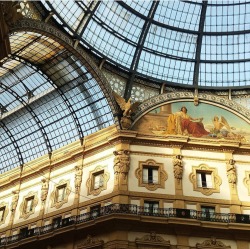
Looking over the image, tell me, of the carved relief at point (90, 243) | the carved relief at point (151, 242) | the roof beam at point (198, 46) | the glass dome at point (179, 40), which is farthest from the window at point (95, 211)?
the roof beam at point (198, 46)

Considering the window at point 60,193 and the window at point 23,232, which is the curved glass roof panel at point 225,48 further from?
the window at point 23,232

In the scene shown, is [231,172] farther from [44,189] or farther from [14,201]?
[14,201]

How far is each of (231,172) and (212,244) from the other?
20.4ft

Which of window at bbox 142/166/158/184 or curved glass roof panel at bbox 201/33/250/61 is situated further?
curved glass roof panel at bbox 201/33/250/61

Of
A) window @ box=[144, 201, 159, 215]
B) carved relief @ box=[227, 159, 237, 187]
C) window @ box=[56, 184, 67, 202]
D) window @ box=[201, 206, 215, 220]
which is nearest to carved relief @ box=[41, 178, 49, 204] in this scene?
window @ box=[56, 184, 67, 202]

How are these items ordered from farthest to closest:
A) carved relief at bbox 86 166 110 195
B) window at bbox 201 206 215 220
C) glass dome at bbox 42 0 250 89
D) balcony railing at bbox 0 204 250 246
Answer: glass dome at bbox 42 0 250 89, carved relief at bbox 86 166 110 195, window at bbox 201 206 215 220, balcony railing at bbox 0 204 250 246

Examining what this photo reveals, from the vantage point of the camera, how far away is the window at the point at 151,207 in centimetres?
3116

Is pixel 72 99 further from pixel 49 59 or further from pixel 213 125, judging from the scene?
pixel 213 125

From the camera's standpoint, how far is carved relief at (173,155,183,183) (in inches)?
1297

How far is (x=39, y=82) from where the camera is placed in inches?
1547

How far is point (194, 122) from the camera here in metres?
36.4

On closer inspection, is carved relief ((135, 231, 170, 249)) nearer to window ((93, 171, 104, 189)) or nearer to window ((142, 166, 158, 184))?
window ((142, 166, 158, 184))

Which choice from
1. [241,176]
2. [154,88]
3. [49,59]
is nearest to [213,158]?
[241,176]

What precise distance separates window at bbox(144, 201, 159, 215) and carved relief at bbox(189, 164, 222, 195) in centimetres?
339
